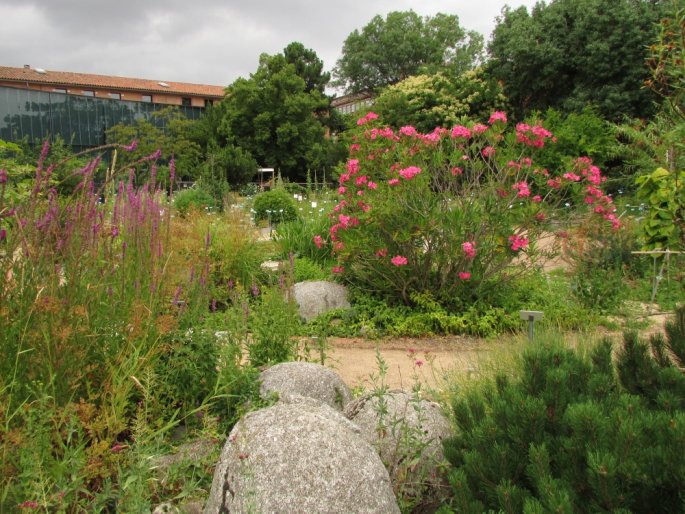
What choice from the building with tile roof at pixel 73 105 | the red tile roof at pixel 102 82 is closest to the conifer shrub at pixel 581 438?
the building with tile roof at pixel 73 105

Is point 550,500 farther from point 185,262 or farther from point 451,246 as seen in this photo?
point 451,246

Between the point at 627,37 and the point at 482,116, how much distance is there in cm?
703

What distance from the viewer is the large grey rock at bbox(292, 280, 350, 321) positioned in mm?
6648

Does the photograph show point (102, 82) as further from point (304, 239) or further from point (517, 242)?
point (517, 242)

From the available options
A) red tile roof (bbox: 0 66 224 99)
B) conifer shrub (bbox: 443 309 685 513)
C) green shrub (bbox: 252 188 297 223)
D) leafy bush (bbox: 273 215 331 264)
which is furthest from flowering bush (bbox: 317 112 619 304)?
red tile roof (bbox: 0 66 224 99)

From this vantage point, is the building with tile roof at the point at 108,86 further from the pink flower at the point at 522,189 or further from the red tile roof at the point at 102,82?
the pink flower at the point at 522,189

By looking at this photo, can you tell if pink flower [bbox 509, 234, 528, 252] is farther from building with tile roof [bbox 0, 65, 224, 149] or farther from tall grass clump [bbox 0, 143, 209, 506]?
building with tile roof [bbox 0, 65, 224, 149]

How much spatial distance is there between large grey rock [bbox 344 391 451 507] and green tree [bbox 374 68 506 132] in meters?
24.9

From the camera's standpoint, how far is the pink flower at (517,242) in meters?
5.65

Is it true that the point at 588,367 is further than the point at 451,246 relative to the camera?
No

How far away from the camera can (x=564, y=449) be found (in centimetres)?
168

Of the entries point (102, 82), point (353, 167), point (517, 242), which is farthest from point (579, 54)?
point (102, 82)

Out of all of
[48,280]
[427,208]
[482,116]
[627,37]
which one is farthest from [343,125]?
[48,280]

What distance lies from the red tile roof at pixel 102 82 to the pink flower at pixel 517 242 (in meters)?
41.2
